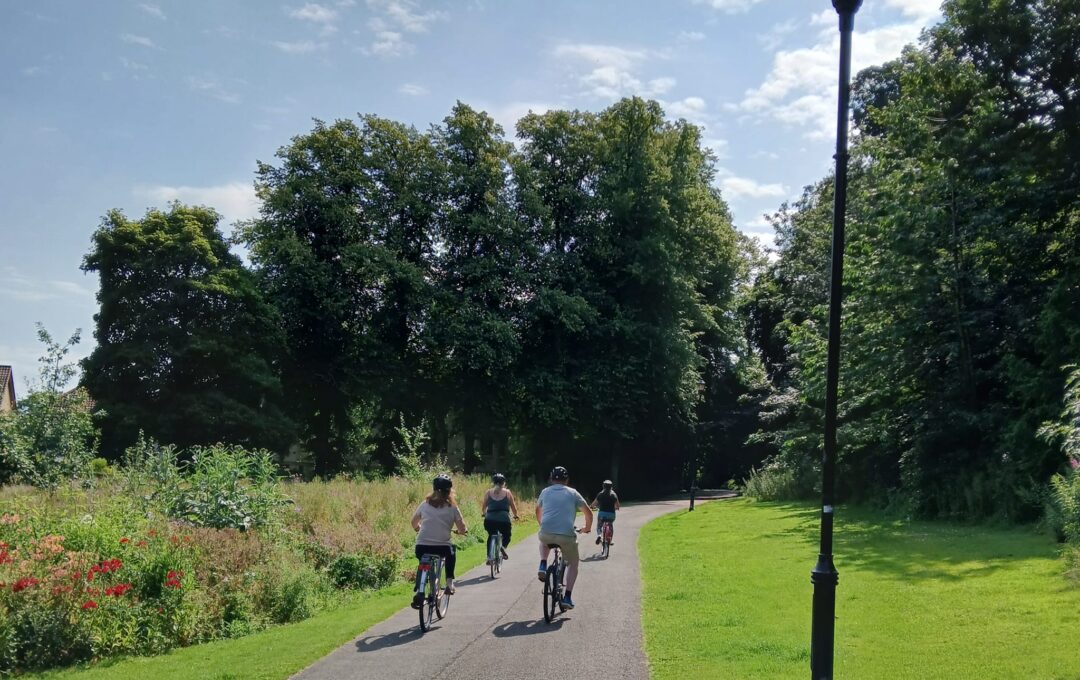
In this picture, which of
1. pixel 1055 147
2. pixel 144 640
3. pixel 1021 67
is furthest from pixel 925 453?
pixel 144 640

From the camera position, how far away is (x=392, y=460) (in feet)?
151

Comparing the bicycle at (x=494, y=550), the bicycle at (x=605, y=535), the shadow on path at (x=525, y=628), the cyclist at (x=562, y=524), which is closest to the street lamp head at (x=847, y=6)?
the cyclist at (x=562, y=524)

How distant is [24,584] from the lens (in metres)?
11.2

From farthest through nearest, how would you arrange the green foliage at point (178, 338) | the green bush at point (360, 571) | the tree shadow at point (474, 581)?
the green foliage at point (178, 338), the green bush at point (360, 571), the tree shadow at point (474, 581)

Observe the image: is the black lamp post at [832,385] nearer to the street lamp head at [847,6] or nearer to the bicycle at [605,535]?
the street lamp head at [847,6]

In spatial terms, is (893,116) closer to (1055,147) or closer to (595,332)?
(1055,147)

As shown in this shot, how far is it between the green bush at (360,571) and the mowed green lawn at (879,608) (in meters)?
5.00

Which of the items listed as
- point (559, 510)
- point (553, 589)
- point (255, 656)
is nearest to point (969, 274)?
point (559, 510)

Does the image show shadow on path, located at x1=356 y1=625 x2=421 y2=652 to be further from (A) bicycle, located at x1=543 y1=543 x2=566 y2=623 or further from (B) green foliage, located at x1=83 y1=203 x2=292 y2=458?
(B) green foliage, located at x1=83 y1=203 x2=292 y2=458

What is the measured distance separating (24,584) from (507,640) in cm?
610

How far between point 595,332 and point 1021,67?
2231 cm

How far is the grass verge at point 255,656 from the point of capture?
388 inches

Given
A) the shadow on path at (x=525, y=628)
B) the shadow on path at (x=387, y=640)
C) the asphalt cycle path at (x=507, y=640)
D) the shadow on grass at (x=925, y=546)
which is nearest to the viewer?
the asphalt cycle path at (x=507, y=640)

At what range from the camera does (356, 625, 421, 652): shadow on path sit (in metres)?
10.5
